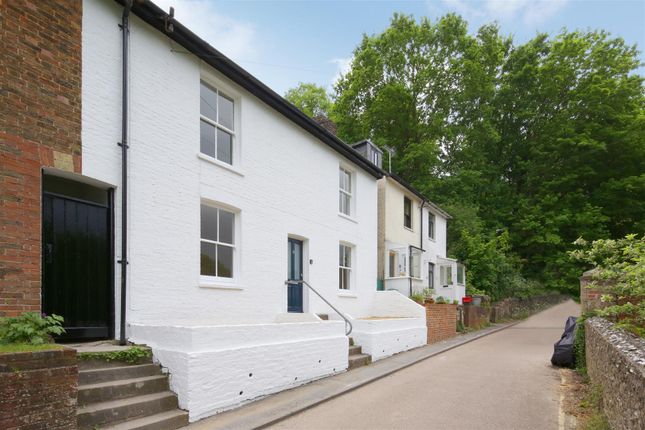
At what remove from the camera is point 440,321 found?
53.7 feet

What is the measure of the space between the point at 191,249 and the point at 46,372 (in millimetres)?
3745

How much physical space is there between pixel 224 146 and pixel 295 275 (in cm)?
395

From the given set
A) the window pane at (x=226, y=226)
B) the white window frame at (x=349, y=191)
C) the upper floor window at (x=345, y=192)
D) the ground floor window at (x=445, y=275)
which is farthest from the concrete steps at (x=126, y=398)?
the ground floor window at (x=445, y=275)

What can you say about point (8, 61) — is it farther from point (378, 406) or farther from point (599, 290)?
point (599, 290)

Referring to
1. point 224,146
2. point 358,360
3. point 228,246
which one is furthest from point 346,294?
point 224,146

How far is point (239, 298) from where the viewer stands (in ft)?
30.0

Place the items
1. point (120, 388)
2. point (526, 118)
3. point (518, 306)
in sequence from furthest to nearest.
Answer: point (526, 118) < point (518, 306) < point (120, 388)

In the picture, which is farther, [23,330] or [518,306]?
[518,306]

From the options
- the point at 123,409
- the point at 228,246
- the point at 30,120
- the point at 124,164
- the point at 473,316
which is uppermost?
the point at 30,120

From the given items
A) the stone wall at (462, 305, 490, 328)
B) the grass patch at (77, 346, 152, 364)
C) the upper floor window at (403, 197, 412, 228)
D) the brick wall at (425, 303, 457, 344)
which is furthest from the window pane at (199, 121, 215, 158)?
the stone wall at (462, 305, 490, 328)

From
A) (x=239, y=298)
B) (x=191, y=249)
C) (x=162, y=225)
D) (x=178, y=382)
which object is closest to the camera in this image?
(x=178, y=382)

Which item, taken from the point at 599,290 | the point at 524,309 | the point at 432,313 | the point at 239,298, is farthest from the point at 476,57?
the point at 239,298

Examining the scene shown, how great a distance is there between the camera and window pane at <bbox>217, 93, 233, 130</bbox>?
9.30 metres

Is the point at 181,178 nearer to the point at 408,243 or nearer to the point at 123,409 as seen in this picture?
the point at 123,409
